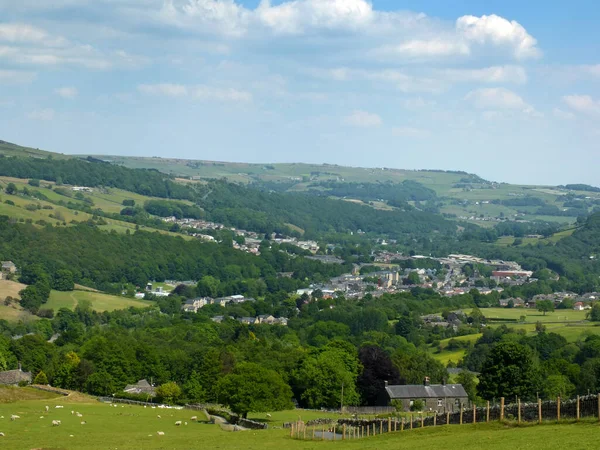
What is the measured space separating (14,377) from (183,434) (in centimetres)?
4286

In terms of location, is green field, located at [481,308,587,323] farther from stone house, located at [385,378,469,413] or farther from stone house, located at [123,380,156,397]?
stone house, located at [123,380,156,397]

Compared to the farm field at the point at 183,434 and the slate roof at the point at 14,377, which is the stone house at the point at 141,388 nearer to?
the slate roof at the point at 14,377

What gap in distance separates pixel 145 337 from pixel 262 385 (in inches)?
2122

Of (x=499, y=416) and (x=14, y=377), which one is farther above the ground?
(x=499, y=416)

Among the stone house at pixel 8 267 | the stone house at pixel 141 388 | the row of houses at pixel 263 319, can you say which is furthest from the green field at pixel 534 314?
the stone house at pixel 8 267

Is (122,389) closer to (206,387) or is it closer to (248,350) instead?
(206,387)

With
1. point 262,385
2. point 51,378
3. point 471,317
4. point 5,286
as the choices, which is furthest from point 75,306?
point 262,385

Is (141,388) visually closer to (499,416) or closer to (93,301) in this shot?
(499,416)

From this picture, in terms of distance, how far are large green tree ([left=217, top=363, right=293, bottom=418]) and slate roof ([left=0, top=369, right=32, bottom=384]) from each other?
26.9m

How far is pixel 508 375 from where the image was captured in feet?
240

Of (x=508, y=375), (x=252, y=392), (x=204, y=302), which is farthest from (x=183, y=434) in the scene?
(x=204, y=302)

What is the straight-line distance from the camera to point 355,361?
286 ft

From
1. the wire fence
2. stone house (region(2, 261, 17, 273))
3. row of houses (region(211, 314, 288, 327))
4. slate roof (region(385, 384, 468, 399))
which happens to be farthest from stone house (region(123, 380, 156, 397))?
stone house (region(2, 261, 17, 273))

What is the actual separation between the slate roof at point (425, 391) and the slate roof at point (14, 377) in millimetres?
29949
